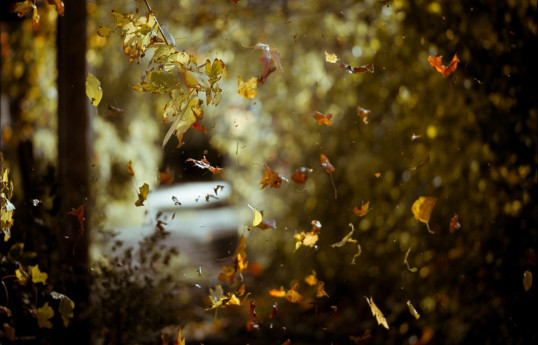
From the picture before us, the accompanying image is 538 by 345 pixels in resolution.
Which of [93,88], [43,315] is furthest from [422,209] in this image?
[43,315]

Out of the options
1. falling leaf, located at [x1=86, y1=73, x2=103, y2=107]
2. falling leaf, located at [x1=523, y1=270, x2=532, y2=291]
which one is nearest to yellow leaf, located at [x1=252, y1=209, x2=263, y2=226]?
falling leaf, located at [x1=86, y1=73, x2=103, y2=107]

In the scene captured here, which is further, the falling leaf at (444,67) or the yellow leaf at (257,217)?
the falling leaf at (444,67)

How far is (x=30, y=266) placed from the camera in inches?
73.4

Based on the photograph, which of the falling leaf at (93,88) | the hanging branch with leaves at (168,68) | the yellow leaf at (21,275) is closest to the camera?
A: the hanging branch with leaves at (168,68)

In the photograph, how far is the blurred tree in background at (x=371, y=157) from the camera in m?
2.51

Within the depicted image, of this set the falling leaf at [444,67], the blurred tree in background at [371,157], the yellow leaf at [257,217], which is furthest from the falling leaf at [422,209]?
the yellow leaf at [257,217]

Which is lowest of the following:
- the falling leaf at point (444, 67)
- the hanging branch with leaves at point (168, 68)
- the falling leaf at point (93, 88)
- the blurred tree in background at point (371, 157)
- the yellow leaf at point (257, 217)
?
the blurred tree in background at point (371, 157)

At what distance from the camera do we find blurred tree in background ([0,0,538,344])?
98.8 inches

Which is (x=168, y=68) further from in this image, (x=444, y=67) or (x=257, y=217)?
(x=444, y=67)

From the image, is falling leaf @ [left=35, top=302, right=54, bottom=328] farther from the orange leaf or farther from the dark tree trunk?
the orange leaf

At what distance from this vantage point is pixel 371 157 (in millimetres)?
3572

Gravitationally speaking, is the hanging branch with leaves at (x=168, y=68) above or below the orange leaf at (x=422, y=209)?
above

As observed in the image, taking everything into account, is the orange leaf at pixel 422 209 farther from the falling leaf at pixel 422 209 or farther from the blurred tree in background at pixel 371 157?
the blurred tree in background at pixel 371 157

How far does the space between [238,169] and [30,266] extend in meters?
4.47
